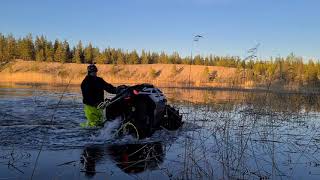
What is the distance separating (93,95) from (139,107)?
1846 millimetres

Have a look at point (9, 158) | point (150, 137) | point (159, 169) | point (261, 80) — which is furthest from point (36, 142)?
point (261, 80)

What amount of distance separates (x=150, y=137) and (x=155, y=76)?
360 ft

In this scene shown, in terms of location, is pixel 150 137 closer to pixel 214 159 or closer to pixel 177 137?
pixel 177 137

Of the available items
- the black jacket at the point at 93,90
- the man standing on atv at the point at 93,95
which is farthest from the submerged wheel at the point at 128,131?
the black jacket at the point at 93,90

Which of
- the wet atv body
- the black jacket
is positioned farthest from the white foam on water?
the black jacket

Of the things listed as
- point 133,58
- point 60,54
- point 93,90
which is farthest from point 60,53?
point 93,90

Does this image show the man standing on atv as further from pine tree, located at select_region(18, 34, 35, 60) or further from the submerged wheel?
pine tree, located at select_region(18, 34, 35, 60)

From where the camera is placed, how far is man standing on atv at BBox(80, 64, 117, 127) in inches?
448

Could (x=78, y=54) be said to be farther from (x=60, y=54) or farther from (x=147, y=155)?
(x=147, y=155)

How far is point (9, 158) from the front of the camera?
7820mm

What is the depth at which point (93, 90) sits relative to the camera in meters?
11.4

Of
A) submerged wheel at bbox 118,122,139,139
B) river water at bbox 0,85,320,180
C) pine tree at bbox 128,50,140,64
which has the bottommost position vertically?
river water at bbox 0,85,320,180

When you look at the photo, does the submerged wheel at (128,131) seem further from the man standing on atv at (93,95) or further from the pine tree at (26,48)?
the pine tree at (26,48)

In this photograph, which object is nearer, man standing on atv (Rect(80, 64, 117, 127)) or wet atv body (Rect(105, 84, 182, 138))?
wet atv body (Rect(105, 84, 182, 138))
